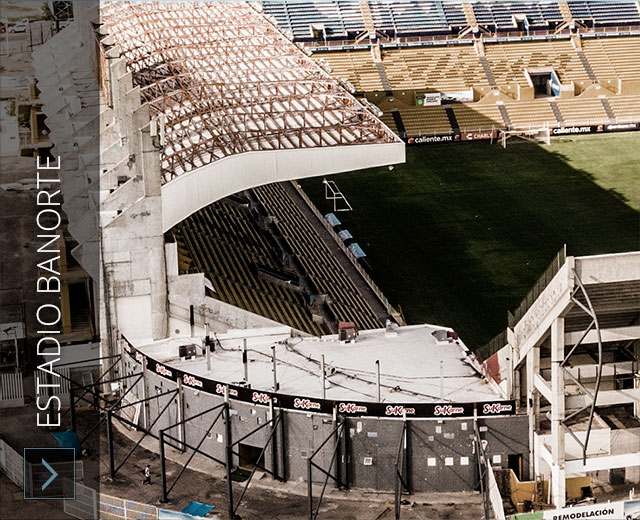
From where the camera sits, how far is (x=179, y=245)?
73500 millimetres

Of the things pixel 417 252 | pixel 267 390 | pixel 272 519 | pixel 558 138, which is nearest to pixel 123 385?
pixel 267 390

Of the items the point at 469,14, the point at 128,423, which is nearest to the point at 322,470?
the point at 128,423

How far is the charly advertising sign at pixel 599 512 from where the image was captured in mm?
48125

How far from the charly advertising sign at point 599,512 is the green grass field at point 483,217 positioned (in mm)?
22829

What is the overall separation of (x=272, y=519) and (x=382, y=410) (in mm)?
5998

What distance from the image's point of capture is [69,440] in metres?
55.8

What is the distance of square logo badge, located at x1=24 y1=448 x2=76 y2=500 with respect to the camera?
5184cm

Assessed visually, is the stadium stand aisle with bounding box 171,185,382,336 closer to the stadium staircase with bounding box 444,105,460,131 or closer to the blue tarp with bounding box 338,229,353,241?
the blue tarp with bounding box 338,229,353,241

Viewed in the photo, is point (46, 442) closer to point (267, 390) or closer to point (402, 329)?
point (267, 390)

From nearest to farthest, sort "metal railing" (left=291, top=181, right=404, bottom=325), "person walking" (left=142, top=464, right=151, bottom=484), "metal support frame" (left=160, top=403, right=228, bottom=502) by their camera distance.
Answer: "metal support frame" (left=160, top=403, right=228, bottom=502) < "person walking" (left=142, top=464, right=151, bottom=484) < "metal railing" (left=291, top=181, right=404, bottom=325)

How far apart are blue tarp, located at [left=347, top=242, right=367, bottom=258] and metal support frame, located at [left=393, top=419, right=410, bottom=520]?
33740mm

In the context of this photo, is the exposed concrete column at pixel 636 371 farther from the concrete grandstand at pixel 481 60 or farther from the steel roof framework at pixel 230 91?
the concrete grandstand at pixel 481 60

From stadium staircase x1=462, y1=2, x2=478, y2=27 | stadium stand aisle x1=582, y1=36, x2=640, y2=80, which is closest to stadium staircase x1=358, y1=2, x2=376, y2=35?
stadium staircase x1=462, y1=2, x2=478, y2=27

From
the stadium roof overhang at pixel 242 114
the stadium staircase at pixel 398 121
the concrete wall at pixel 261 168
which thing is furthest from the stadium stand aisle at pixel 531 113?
the concrete wall at pixel 261 168
